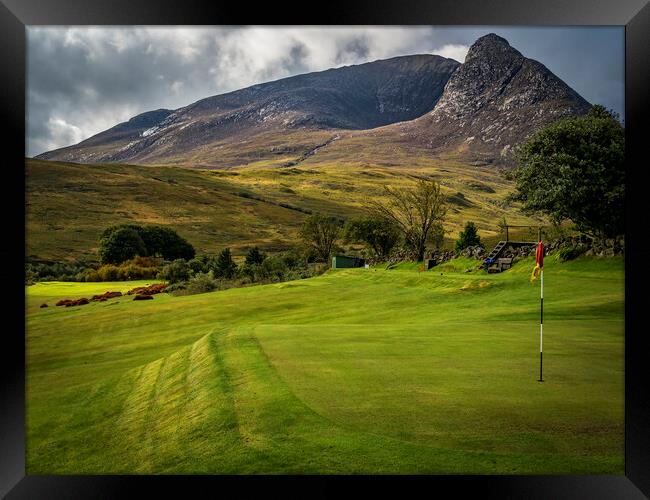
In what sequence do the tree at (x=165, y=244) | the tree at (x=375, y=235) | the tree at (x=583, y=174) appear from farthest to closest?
the tree at (x=165, y=244) → the tree at (x=375, y=235) → the tree at (x=583, y=174)

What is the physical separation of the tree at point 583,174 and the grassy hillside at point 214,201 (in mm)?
8993

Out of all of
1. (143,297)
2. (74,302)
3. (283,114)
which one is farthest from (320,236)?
(283,114)

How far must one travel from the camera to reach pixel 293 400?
532cm

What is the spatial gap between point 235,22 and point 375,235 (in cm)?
2417

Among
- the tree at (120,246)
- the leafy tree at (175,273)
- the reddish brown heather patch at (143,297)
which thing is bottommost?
the reddish brown heather patch at (143,297)

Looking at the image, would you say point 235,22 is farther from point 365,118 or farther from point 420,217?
point 365,118

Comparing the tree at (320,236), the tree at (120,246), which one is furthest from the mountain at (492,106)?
the tree at (120,246)

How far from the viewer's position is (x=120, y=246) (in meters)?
28.6

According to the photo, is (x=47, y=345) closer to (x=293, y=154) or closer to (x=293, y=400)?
(x=293, y=400)

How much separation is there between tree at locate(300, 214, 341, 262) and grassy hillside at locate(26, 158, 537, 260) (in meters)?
4.01

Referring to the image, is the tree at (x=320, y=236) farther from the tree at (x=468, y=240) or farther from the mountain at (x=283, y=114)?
the mountain at (x=283, y=114)

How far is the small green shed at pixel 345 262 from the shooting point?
27.8 m

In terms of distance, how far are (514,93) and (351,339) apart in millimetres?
45649

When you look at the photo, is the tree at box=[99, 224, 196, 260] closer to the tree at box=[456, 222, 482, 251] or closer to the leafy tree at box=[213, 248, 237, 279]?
the leafy tree at box=[213, 248, 237, 279]
